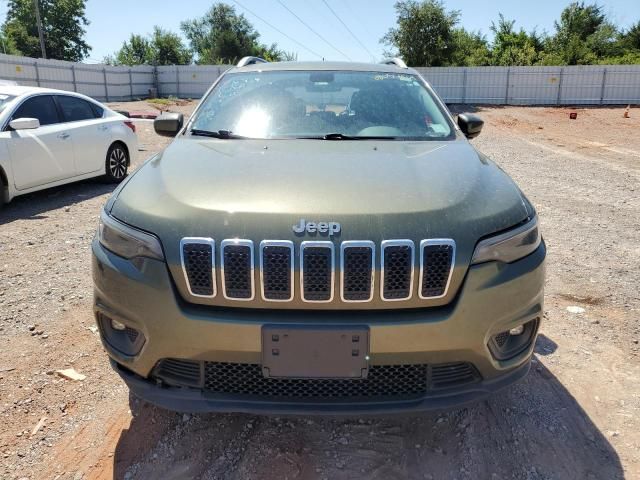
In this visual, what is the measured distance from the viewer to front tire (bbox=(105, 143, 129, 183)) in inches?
336

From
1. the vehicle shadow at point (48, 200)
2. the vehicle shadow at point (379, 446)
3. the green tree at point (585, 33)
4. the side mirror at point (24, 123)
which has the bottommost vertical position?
the vehicle shadow at point (379, 446)

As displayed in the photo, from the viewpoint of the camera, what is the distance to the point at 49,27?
183 feet

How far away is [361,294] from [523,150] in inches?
512

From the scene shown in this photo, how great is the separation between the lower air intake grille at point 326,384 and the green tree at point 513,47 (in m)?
41.6

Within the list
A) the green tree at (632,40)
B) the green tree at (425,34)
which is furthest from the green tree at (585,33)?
the green tree at (425,34)

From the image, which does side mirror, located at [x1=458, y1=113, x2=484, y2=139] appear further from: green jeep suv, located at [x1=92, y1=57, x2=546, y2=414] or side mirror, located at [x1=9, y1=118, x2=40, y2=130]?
side mirror, located at [x1=9, y1=118, x2=40, y2=130]

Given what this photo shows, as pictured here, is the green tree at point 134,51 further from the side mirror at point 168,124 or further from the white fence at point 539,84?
the side mirror at point 168,124

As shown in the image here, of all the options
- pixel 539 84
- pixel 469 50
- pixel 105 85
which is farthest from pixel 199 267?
pixel 469 50

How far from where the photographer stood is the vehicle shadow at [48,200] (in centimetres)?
670

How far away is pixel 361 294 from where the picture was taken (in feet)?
6.61

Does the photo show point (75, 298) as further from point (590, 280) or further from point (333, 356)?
point (590, 280)

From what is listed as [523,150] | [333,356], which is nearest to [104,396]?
[333,356]

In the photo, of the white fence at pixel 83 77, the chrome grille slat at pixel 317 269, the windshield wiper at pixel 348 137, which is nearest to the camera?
the chrome grille slat at pixel 317 269

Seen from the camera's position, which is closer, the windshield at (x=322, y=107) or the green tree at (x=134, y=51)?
the windshield at (x=322, y=107)
